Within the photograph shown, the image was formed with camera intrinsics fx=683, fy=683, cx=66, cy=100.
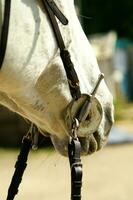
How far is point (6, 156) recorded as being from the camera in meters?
9.20

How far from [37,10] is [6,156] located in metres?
6.74

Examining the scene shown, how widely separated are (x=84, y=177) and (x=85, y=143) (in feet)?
16.2

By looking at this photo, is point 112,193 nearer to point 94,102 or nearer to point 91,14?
point 94,102

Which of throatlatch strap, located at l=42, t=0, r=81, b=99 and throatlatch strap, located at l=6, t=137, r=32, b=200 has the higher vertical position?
throatlatch strap, located at l=42, t=0, r=81, b=99

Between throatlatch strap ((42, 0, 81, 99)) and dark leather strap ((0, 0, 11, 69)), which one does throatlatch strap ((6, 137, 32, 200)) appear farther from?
dark leather strap ((0, 0, 11, 69))

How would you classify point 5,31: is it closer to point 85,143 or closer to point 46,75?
point 46,75

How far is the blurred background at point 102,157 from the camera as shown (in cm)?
691

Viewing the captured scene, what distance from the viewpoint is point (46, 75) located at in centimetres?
271

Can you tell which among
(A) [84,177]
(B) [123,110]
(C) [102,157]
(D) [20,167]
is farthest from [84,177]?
(B) [123,110]

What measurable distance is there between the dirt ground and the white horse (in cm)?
306

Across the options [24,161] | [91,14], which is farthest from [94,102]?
[91,14]

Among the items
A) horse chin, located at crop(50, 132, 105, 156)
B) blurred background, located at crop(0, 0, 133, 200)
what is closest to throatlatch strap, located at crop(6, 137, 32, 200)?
blurred background, located at crop(0, 0, 133, 200)

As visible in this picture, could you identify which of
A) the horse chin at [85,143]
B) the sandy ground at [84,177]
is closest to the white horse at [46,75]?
the horse chin at [85,143]

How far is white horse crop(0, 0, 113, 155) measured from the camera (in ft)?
8.36
